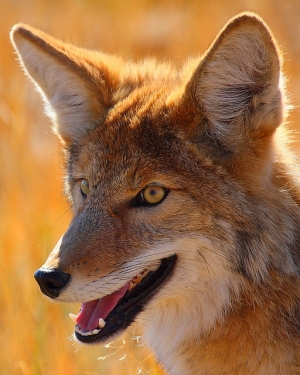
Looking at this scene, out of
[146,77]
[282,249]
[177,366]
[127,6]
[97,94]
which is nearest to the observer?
[282,249]

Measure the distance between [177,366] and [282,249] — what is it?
863mm

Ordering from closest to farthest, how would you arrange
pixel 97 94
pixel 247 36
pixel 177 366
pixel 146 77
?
pixel 247 36 < pixel 177 366 < pixel 97 94 < pixel 146 77

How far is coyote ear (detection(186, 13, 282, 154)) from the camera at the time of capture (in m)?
2.86

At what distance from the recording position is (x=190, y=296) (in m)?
3.22

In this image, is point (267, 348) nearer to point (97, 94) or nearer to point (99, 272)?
point (99, 272)

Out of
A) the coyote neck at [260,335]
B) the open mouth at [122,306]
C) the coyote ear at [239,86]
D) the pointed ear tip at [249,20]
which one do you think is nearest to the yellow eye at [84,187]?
the open mouth at [122,306]

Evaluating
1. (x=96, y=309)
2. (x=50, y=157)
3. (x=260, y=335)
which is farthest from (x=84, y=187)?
(x=50, y=157)

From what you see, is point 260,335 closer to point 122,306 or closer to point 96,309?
point 122,306

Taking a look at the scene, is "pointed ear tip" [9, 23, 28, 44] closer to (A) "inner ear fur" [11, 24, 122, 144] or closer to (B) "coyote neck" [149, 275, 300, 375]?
(A) "inner ear fur" [11, 24, 122, 144]

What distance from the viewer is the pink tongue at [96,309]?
3.14m

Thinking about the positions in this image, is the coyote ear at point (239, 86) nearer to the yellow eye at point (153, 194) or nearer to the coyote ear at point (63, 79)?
the yellow eye at point (153, 194)

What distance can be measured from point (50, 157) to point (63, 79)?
4.01 metres

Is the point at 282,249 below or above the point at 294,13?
below

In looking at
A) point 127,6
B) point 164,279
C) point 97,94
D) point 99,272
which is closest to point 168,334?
point 164,279
